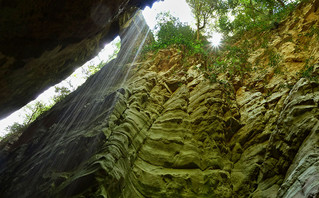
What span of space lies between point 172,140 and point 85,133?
3543mm

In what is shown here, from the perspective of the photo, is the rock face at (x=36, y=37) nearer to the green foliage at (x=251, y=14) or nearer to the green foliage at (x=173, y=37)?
the green foliage at (x=173, y=37)

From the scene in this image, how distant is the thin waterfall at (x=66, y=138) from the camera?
7.25 meters

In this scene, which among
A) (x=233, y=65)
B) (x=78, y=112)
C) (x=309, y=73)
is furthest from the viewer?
(x=233, y=65)

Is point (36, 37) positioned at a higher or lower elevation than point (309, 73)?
lower

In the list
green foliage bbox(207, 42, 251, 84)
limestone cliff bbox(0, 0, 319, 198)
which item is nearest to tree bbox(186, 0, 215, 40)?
green foliage bbox(207, 42, 251, 84)

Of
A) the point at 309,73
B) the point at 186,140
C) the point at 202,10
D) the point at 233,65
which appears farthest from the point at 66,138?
the point at 202,10

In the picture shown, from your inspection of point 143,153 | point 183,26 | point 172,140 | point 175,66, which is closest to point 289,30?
point 175,66

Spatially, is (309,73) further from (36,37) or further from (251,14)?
(251,14)

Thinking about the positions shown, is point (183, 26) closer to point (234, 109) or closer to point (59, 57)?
point (234, 109)

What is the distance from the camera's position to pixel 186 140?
27.6ft

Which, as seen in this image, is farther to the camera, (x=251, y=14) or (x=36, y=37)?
(x=251, y=14)

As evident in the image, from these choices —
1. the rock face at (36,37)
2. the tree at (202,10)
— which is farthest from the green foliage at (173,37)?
the rock face at (36,37)

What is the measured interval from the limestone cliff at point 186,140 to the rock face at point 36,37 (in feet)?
8.92

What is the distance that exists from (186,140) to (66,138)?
5.21 m
